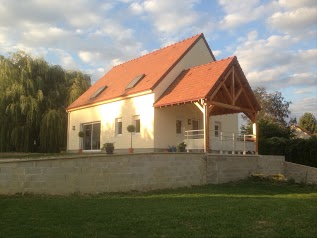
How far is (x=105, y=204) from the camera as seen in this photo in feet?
31.9

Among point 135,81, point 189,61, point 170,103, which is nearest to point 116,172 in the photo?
point 170,103

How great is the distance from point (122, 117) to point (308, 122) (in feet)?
183

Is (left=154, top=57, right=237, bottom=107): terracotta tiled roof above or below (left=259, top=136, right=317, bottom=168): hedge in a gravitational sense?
above

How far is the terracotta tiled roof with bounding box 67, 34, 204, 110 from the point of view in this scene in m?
21.5

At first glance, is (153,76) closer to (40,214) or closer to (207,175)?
(207,175)

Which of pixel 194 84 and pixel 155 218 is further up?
pixel 194 84

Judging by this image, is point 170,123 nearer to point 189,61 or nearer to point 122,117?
point 122,117

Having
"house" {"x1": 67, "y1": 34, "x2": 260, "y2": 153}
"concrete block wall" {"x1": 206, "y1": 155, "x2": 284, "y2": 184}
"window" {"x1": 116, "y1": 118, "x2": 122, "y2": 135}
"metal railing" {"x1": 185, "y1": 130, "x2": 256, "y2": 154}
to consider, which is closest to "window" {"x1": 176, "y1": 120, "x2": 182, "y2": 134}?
"house" {"x1": 67, "y1": 34, "x2": 260, "y2": 153}

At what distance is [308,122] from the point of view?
6919 centimetres

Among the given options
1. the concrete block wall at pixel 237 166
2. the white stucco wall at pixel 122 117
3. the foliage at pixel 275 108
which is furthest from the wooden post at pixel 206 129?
the foliage at pixel 275 108

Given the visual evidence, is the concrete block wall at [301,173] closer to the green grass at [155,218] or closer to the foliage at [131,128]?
the foliage at [131,128]

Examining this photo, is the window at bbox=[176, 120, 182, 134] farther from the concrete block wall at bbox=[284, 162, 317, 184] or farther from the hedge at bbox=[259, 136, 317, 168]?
the hedge at bbox=[259, 136, 317, 168]

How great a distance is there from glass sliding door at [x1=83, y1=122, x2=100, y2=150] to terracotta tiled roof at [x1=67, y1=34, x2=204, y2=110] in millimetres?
1593

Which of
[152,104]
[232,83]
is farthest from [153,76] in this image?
[232,83]
